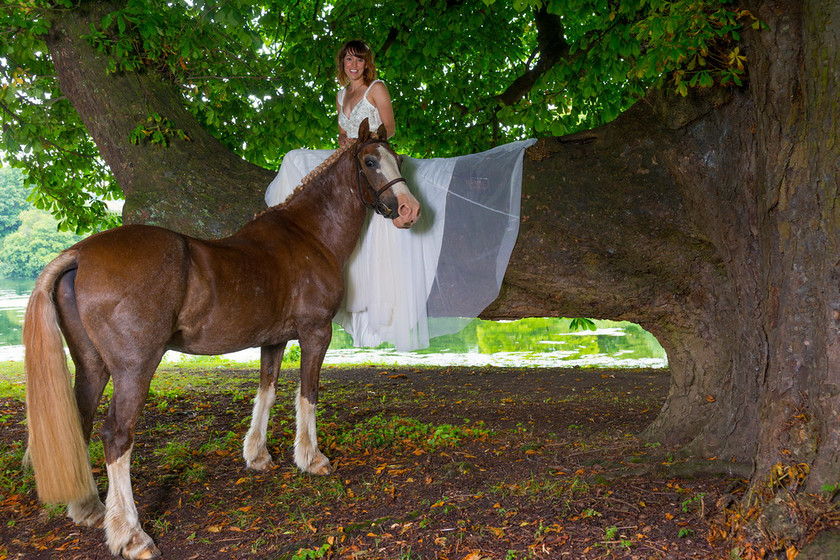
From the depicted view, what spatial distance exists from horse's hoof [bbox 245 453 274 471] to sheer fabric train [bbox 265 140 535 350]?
1171 millimetres

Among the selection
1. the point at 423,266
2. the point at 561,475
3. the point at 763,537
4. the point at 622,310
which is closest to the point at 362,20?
the point at 423,266

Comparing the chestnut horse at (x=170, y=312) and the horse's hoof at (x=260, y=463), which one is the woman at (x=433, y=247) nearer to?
the chestnut horse at (x=170, y=312)

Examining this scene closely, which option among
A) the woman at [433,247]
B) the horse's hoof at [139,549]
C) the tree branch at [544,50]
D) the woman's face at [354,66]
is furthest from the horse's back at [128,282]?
the tree branch at [544,50]

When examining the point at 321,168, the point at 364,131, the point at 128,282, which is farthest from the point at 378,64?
the point at 128,282

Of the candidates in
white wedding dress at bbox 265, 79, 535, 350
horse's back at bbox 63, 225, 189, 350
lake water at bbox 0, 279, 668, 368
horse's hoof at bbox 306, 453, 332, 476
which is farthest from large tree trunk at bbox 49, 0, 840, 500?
lake water at bbox 0, 279, 668, 368

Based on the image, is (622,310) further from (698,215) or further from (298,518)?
(298,518)

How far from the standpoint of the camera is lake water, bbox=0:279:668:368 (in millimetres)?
13922

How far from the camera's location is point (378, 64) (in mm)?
9078

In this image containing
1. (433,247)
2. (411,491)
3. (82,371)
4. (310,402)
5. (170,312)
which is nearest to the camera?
(170,312)

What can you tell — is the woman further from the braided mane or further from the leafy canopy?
the leafy canopy

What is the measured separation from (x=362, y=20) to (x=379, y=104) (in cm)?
396

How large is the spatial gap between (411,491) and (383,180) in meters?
2.22

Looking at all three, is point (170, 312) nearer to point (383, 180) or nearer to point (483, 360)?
point (383, 180)

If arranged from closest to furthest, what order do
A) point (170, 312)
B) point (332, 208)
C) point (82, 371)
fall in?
point (170, 312)
point (82, 371)
point (332, 208)
